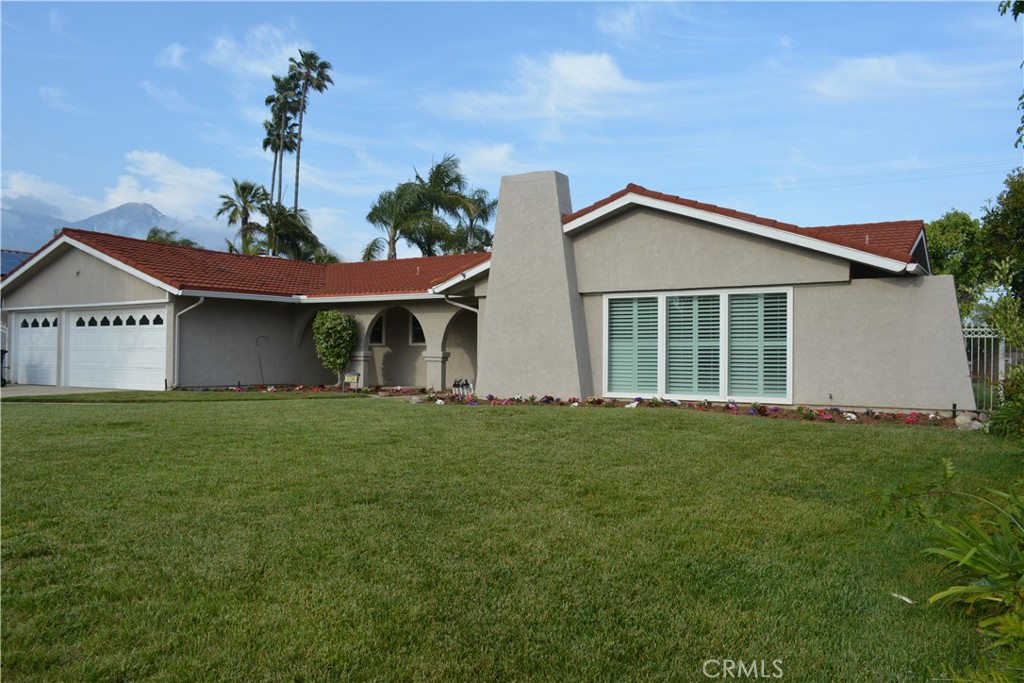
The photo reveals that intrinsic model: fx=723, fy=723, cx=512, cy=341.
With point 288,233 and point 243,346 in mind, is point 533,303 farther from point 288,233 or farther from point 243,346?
point 288,233

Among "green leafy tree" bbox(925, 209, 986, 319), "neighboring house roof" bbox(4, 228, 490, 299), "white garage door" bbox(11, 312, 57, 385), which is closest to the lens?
"neighboring house roof" bbox(4, 228, 490, 299)

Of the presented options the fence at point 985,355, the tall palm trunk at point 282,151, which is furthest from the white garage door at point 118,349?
the tall palm trunk at point 282,151

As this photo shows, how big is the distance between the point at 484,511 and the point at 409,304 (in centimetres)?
1498

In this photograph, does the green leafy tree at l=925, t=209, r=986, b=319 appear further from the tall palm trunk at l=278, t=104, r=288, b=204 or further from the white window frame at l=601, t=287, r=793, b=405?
the tall palm trunk at l=278, t=104, r=288, b=204

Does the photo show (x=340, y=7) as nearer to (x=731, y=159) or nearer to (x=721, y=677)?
(x=731, y=159)

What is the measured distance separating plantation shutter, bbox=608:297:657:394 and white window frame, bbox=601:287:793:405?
0.32 ft

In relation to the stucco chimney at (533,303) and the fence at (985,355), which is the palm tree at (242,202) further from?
the fence at (985,355)

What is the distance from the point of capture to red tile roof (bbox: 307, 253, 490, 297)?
2045 cm

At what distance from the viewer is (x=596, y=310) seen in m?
15.1

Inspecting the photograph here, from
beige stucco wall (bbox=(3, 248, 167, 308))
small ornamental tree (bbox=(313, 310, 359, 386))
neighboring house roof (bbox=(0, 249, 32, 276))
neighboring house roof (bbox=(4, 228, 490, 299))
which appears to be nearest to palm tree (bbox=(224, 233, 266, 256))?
neighboring house roof (bbox=(0, 249, 32, 276))

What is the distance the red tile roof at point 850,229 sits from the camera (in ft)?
40.5

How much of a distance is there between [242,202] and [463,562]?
38891 millimetres

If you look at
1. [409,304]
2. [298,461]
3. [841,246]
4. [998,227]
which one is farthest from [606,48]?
[998,227]

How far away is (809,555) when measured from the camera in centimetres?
482
